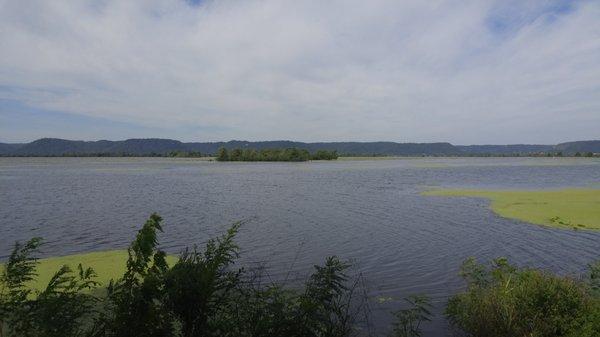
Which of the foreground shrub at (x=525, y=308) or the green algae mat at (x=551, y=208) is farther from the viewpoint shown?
the green algae mat at (x=551, y=208)

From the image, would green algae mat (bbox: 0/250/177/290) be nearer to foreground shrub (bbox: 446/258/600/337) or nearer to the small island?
foreground shrub (bbox: 446/258/600/337)

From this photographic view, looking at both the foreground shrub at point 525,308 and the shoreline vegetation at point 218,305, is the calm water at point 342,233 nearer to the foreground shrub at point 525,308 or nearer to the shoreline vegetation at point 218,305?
the foreground shrub at point 525,308

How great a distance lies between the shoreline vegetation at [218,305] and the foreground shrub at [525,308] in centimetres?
2

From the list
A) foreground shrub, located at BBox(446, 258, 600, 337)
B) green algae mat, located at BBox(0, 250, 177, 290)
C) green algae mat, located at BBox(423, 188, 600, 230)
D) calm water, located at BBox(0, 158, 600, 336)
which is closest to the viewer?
foreground shrub, located at BBox(446, 258, 600, 337)

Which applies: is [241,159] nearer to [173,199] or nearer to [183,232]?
[173,199]

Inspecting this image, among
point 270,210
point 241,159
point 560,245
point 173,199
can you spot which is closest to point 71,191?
point 173,199

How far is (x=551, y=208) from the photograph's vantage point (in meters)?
23.7

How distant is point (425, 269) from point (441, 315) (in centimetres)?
351

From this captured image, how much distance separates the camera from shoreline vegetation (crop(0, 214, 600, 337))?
507 cm

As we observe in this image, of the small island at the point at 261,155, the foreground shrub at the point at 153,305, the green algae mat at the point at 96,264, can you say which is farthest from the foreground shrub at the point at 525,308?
the small island at the point at 261,155

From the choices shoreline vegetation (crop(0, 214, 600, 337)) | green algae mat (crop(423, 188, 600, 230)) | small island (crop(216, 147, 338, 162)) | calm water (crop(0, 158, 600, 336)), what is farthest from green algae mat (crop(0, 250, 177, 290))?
small island (crop(216, 147, 338, 162))

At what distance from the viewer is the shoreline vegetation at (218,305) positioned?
5074 millimetres

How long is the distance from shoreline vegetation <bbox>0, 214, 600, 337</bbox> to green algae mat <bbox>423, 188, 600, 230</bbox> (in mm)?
12617

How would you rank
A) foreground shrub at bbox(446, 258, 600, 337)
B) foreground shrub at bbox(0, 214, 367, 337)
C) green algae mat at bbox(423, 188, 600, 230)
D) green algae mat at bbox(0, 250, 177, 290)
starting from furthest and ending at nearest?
green algae mat at bbox(423, 188, 600, 230) → green algae mat at bbox(0, 250, 177, 290) → foreground shrub at bbox(446, 258, 600, 337) → foreground shrub at bbox(0, 214, 367, 337)
